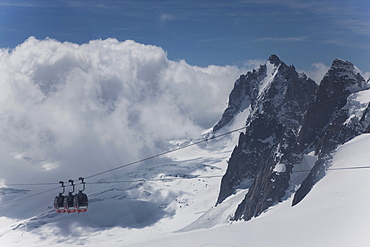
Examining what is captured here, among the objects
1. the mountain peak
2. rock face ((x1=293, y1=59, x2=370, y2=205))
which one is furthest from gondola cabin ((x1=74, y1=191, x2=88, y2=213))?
the mountain peak

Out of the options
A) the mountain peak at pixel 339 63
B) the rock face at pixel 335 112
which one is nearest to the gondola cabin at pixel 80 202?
the rock face at pixel 335 112

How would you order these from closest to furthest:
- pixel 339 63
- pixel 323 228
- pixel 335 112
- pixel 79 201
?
1. pixel 79 201
2. pixel 323 228
3. pixel 335 112
4. pixel 339 63

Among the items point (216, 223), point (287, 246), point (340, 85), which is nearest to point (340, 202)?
point (287, 246)

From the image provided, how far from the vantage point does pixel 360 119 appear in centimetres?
11775

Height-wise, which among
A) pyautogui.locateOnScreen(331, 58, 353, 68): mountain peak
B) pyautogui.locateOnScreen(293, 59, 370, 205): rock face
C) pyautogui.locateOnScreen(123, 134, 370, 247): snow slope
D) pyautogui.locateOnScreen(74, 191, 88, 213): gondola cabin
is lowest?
pyautogui.locateOnScreen(123, 134, 370, 247): snow slope

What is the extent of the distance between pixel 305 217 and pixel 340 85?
89.7m

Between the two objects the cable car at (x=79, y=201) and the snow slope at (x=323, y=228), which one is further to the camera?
the cable car at (x=79, y=201)

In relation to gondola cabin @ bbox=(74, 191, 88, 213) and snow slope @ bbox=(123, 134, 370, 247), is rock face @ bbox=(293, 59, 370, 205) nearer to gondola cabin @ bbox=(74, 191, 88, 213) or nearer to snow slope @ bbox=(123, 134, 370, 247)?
snow slope @ bbox=(123, 134, 370, 247)

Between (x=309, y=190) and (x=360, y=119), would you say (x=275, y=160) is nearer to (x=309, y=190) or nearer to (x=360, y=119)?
(x=360, y=119)

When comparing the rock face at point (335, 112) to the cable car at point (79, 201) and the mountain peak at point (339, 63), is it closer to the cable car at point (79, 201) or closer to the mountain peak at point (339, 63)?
the mountain peak at point (339, 63)

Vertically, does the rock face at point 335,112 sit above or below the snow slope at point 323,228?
above

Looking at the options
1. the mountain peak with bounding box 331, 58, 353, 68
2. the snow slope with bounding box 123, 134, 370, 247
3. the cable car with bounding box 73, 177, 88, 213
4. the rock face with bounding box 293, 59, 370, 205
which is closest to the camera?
the snow slope with bounding box 123, 134, 370, 247

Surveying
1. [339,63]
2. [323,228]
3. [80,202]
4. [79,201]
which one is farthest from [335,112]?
[79,201]

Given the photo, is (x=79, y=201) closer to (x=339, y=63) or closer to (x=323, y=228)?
(x=323, y=228)
